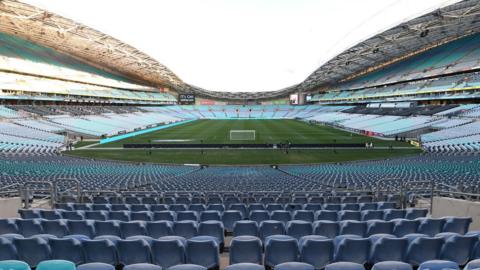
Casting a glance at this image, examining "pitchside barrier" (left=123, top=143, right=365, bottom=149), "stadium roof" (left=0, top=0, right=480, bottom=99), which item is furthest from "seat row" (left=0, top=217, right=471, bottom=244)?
"stadium roof" (left=0, top=0, right=480, bottom=99)

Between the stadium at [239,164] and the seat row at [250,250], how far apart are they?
21 millimetres

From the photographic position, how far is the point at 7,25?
46.5 meters

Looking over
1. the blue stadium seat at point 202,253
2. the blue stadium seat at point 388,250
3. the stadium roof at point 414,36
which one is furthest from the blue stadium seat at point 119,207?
the stadium roof at point 414,36

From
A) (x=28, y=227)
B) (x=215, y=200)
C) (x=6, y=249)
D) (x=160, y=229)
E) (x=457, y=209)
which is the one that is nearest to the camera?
(x=6, y=249)

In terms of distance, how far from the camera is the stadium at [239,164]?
16.4 feet

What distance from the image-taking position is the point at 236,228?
254 inches

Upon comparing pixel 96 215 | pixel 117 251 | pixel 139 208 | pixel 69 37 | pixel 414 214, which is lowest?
pixel 139 208

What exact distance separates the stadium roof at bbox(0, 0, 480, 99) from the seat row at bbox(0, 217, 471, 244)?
34328mm

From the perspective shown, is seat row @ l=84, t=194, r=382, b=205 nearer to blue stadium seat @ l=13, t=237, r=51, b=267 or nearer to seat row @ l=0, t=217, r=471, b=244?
seat row @ l=0, t=217, r=471, b=244

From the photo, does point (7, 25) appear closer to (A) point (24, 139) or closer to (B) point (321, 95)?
(A) point (24, 139)

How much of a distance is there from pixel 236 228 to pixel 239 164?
21.7m

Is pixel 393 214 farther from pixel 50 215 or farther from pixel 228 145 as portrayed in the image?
pixel 228 145

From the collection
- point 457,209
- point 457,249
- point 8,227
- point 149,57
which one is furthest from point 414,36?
point 8,227

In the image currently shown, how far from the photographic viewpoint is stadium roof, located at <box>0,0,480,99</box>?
36.7 metres
